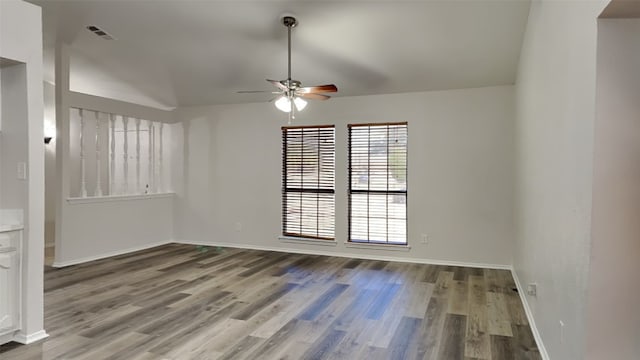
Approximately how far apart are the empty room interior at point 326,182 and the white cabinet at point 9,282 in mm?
12

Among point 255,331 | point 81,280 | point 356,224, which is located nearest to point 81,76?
point 81,280

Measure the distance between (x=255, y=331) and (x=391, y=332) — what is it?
3.58 feet

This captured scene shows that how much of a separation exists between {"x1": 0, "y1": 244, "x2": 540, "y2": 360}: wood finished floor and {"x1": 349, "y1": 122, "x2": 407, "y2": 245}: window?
0.57 m

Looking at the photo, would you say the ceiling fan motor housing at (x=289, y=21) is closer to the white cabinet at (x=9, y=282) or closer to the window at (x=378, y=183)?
the window at (x=378, y=183)

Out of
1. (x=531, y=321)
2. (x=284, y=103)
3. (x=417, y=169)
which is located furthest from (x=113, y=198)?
(x=531, y=321)

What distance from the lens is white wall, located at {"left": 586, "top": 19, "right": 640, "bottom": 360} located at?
1.62 metres

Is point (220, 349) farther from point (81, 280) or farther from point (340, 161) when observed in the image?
point (340, 161)

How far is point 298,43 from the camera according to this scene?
4.61 m

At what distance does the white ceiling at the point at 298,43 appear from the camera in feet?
12.8

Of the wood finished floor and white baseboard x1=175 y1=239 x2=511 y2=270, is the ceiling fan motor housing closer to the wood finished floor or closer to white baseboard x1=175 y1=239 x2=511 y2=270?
the wood finished floor

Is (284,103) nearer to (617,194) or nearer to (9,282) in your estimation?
(9,282)

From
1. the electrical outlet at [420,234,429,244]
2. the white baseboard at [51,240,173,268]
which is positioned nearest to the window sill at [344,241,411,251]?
the electrical outlet at [420,234,429,244]

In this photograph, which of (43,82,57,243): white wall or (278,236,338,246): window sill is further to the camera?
(43,82,57,243): white wall

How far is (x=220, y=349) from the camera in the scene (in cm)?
292
